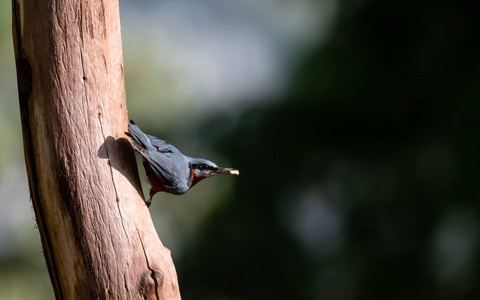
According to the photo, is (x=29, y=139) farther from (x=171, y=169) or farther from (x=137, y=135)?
(x=171, y=169)

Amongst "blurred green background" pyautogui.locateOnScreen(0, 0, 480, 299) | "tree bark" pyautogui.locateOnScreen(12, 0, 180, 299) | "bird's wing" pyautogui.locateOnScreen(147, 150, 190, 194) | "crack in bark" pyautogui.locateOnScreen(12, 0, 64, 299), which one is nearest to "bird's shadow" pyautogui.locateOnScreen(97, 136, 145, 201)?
"tree bark" pyautogui.locateOnScreen(12, 0, 180, 299)

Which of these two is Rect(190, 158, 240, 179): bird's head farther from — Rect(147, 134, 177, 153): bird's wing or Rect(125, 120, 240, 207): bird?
Rect(147, 134, 177, 153): bird's wing

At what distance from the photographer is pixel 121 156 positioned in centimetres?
164

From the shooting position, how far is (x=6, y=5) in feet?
14.9

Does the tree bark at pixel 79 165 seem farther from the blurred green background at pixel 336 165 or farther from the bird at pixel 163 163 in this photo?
the blurred green background at pixel 336 165

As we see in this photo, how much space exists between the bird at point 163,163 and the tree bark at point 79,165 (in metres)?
0.10

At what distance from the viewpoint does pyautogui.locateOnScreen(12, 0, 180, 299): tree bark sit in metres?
1.53

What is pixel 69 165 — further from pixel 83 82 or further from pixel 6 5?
pixel 6 5

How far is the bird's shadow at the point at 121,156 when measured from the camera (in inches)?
62.9

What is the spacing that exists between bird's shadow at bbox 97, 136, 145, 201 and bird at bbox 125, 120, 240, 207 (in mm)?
33

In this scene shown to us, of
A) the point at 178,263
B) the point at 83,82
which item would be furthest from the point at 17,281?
the point at 83,82

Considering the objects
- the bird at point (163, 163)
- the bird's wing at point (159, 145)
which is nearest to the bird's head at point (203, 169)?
the bird at point (163, 163)

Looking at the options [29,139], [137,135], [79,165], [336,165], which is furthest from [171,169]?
[336,165]

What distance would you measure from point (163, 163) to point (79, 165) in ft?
1.22
